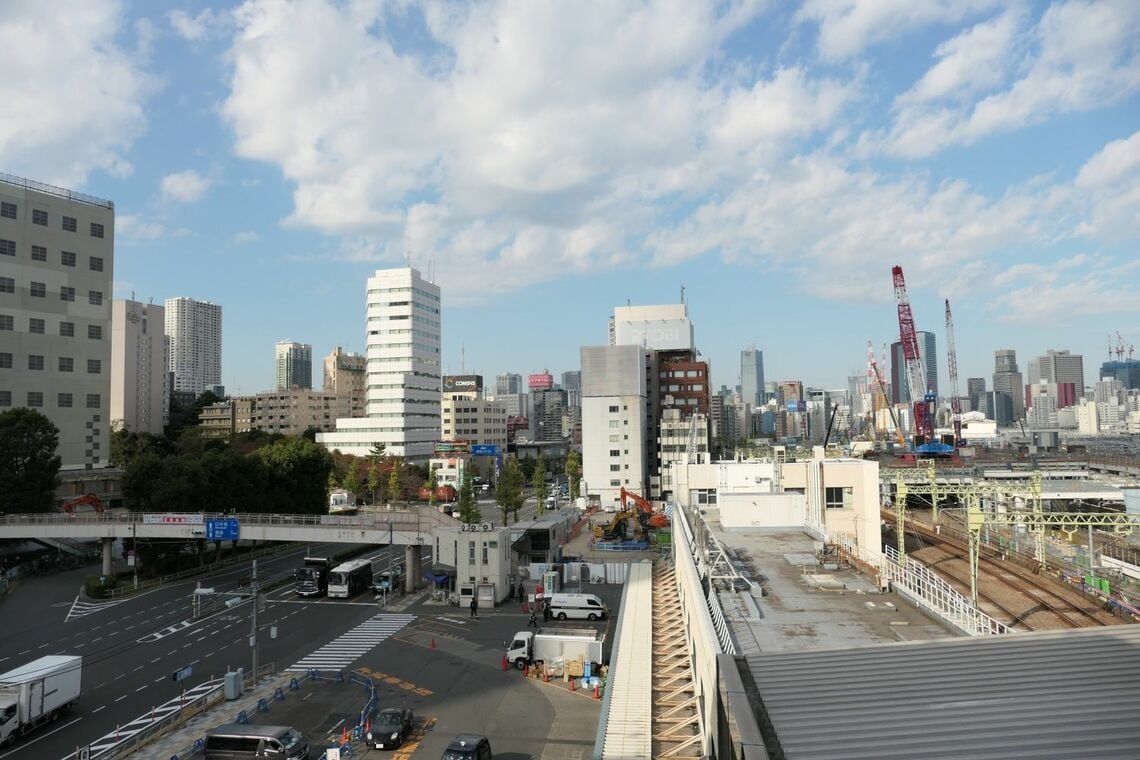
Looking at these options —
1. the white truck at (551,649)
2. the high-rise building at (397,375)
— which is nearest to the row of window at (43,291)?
the high-rise building at (397,375)

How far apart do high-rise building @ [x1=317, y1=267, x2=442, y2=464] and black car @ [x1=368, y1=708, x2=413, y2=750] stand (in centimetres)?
8676

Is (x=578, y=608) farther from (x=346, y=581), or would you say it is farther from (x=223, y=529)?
(x=223, y=529)

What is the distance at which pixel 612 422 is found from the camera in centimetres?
8806

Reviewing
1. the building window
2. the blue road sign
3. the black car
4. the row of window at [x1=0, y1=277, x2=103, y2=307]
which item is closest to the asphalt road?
the black car

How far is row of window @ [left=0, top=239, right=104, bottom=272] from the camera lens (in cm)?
5866

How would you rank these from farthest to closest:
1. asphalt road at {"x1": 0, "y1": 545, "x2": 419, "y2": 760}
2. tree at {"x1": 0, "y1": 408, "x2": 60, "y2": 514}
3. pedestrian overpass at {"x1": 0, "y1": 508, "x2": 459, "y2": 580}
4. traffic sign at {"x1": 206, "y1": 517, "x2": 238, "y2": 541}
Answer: tree at {"x1": 0, "y1": 408, "x2": 60, "y2": 514} < pedestrian overpass at {"x1": 0, "y1": 508, "x2": 459, "y2": 580} < traffic sign at {"x1": 206, "y1": 517, "x2": 238, "y2": 541} < asphalt road at {"x1": 0, "y1": 545, "x2": 419, "y2": 760}

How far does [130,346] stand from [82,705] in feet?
436

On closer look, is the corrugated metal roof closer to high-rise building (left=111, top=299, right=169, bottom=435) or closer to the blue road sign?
the blue road sign

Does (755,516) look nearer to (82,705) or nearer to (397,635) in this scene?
(397,635)

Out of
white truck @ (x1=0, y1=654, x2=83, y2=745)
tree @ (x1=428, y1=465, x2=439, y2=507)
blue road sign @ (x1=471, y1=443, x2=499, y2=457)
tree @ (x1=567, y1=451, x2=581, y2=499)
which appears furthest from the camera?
blue road sign @ (x1=471, y1=443, x2=499, y2=457)

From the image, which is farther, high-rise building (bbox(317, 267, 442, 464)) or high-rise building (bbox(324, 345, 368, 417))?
high-rise building (bbox(324, 345, 368, 417))

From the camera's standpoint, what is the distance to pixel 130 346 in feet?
444

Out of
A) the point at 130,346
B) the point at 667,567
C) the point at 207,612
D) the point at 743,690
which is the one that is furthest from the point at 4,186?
the point at 130,346

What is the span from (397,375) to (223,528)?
226 feet
